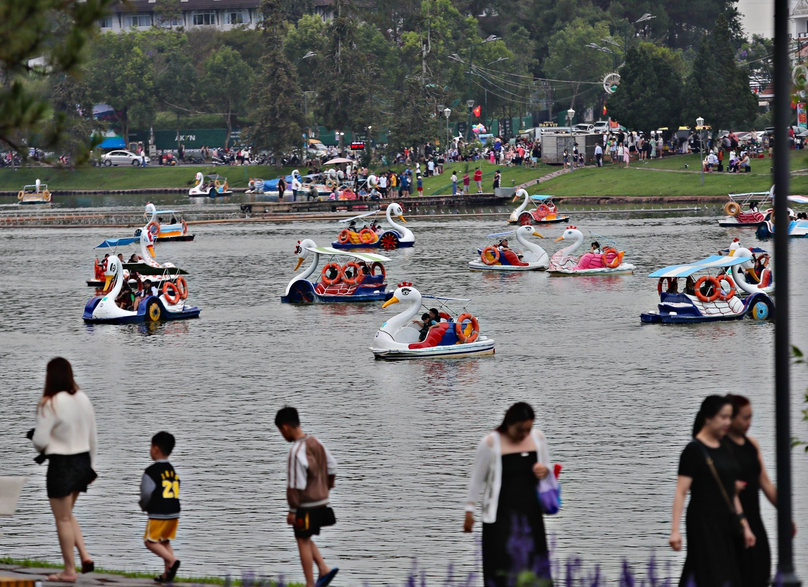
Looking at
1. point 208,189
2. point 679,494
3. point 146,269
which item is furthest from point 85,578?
point 208,189

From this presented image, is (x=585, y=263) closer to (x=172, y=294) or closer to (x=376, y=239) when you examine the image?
(x=376, y=239)

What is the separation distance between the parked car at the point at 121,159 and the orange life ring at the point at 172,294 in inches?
3155

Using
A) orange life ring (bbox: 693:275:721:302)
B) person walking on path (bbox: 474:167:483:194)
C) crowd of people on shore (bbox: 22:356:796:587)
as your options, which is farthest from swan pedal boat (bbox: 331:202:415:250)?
crowd of people on shore (bbox: 22:356:796:587)

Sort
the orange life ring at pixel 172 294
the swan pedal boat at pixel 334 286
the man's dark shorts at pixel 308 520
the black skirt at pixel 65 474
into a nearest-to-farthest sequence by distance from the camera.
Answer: the man's dark shorts at pixel 308 520
the black skirt at pixel 65 474
the orange life ring at pixel 172 294
the swan pedal boat at pixel 334 286

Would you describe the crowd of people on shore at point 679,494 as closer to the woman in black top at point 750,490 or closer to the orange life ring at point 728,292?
the woman in black top at point 750,490

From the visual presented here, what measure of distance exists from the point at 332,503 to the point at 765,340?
574 inches

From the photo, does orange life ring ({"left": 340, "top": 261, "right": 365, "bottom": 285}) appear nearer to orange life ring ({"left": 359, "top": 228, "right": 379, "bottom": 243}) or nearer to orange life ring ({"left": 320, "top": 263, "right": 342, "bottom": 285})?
orange life ring ({"left": 320, "top": 263, "right": 342, "bottom": 285})

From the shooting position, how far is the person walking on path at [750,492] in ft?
29.3

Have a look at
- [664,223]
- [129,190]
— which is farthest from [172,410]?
[129,190]

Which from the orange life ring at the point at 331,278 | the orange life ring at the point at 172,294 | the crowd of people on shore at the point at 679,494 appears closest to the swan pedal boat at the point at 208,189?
the orange life ring at the point at 331,278

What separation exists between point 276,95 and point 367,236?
50.6 metres

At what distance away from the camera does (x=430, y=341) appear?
1053 inches

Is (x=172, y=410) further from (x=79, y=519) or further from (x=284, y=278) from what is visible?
(x=284, y=278)

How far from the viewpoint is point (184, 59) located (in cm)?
12069
